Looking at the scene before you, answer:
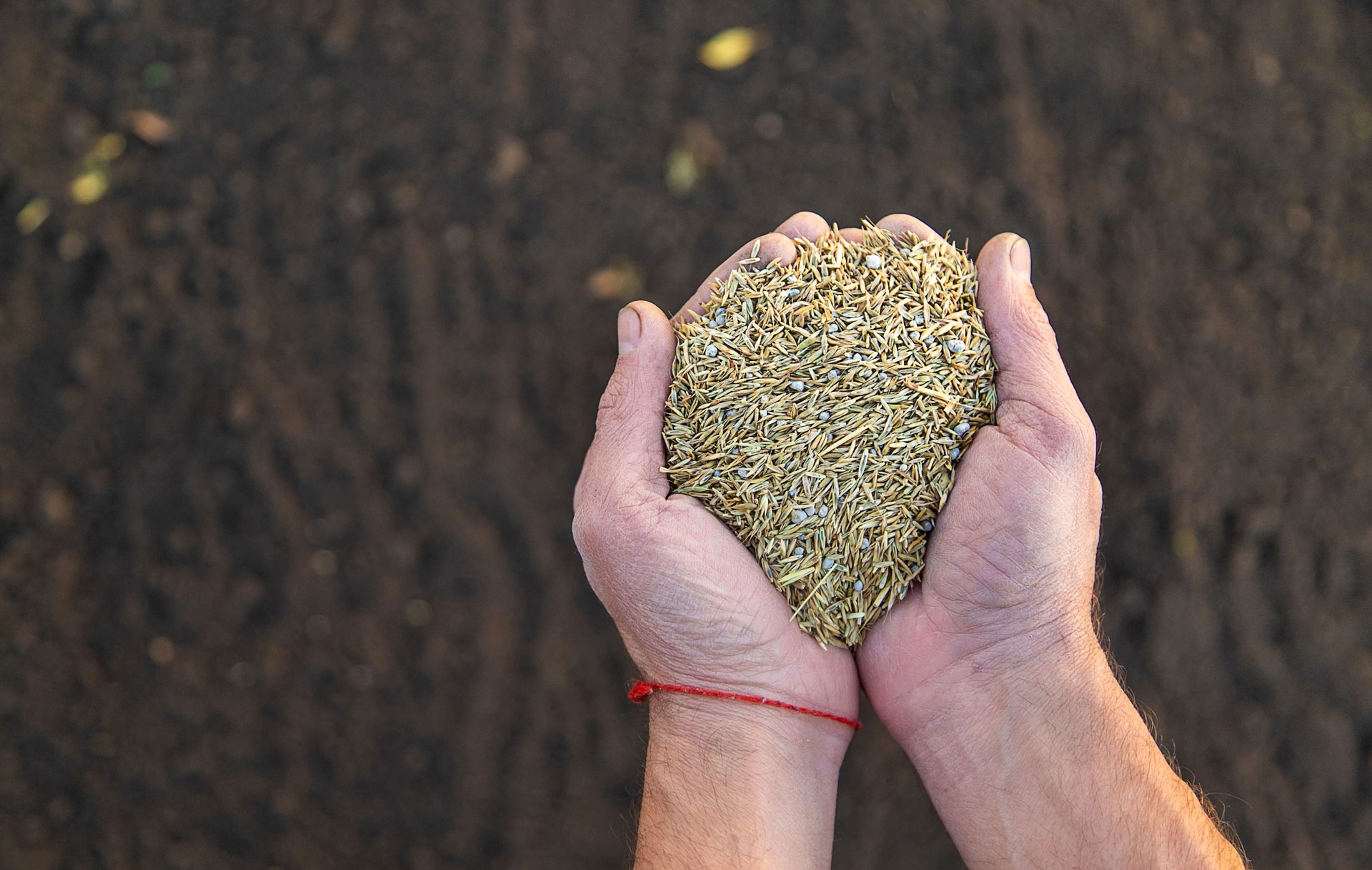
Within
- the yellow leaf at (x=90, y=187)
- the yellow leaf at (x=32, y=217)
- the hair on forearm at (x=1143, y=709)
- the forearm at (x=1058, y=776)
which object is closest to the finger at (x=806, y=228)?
the forearm at (x=1058, y=776)

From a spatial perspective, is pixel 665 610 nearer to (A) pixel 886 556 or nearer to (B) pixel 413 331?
(A) pixel 886 556

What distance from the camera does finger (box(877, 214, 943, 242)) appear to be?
1.83m

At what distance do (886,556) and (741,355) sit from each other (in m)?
0.48

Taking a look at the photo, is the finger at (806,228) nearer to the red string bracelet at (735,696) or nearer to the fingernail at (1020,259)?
the fingernail at (1020,259)

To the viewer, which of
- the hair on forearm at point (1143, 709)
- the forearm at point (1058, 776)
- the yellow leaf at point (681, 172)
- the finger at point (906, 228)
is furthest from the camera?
the yellow leaf at point (681, 172)

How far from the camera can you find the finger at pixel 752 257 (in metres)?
1.79

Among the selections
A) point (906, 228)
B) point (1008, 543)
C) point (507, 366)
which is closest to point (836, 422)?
point (1008, 543)

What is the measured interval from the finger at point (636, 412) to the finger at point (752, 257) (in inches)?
3.7

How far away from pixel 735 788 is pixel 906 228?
46.5 inches

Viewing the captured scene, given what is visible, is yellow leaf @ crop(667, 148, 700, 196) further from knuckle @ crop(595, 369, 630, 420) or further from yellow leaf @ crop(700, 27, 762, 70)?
knuckle @ crop(595, 369, 630, 420)

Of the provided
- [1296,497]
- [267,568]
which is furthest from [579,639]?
[1296,497]

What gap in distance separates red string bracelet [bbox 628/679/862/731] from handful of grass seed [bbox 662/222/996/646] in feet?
0.48

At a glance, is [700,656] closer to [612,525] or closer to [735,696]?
[735,696]

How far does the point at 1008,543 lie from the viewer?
1604 mm
